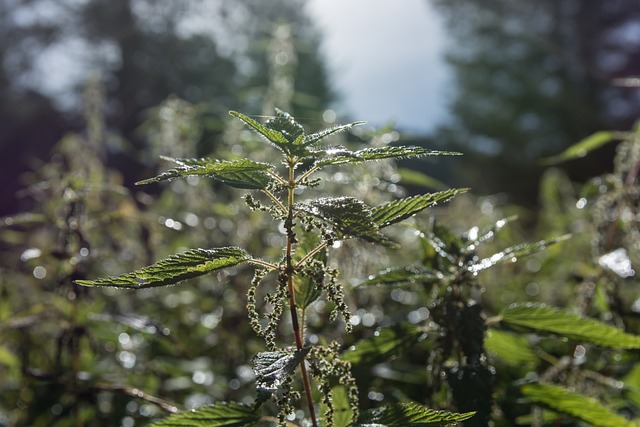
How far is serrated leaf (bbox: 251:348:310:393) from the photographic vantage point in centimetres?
97

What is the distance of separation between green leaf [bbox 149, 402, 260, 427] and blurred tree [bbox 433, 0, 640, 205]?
73.8 feet

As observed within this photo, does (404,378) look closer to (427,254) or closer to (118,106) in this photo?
(427,254)

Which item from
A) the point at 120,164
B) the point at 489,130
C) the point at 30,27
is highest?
the point at 30,27

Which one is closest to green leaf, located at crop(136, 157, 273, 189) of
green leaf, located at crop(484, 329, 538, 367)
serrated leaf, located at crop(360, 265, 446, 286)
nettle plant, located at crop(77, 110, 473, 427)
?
nettle plant, located at crop(77, 110, 473, 427)

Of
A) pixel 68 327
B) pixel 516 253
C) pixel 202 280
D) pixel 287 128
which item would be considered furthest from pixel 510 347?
pixel 202 280

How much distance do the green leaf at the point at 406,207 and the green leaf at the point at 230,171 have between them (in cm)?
20

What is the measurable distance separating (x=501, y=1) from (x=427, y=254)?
28283 millimetres

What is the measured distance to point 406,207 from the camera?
1.12 m

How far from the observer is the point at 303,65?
28.4m

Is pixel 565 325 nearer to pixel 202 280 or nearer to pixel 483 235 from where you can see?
pixel 483 235

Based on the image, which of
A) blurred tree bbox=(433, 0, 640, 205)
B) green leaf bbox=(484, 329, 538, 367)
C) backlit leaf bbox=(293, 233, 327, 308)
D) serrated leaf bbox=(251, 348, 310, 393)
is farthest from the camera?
blurred tree bbox=(433, 0, 640, 205)

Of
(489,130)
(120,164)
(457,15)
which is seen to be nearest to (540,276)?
(120,164)

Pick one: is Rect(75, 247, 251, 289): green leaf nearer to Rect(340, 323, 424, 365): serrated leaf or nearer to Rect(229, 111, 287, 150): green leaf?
Rect(229, 111, 287, 150): green leaf

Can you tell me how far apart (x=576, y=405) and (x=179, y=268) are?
906mm
